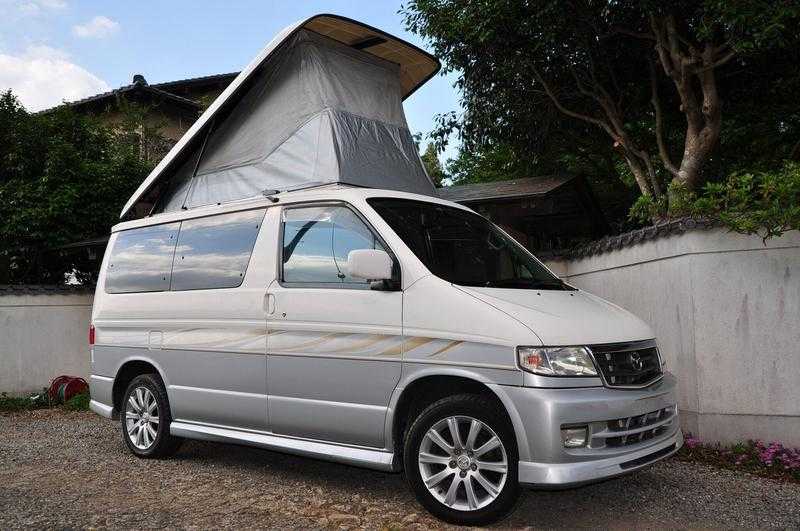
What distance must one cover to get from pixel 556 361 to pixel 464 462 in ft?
2.82

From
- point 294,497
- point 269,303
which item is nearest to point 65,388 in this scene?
point 269,303

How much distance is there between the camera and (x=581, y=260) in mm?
8680

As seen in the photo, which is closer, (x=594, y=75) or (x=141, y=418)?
(x=141, y=418)

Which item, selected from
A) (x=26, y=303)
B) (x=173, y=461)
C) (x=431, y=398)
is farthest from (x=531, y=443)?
(x=26, y=303)

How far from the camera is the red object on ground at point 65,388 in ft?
34.4

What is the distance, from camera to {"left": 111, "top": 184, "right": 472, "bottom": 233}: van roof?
5129 mm

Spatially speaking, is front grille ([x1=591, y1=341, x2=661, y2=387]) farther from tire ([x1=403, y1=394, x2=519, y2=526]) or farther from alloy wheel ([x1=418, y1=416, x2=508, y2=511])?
alloy wheel ([x1=418, y1=416, x2=508, y2=511])

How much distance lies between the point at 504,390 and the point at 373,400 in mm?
981

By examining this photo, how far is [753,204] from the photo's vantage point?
6027mm

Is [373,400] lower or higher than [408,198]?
lower

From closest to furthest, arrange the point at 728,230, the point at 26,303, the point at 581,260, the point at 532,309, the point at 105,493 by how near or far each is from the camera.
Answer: the point at 532,309 < the point at 105,493 < the point at 728,230 < the point at 581,260 < the point at 26,303

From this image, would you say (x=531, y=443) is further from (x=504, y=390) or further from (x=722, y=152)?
(x=722, y=152)

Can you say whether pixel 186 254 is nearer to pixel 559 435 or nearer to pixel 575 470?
pixel 559 435

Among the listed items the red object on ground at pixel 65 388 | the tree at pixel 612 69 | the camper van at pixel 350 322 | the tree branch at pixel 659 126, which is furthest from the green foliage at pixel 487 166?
the red object on ground at pixel 65 388
